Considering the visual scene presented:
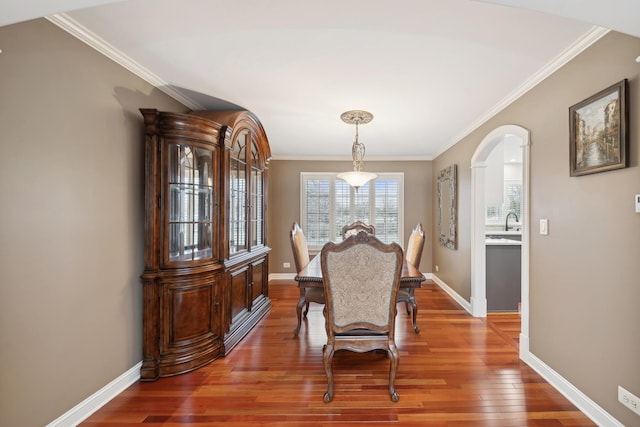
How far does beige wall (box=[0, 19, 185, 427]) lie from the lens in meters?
1.44

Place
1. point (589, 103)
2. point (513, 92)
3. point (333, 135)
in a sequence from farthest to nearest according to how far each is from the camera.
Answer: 1. point (333, 135)
2. point (513, 92)
3. point (589, 103)

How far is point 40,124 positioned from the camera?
155 cm

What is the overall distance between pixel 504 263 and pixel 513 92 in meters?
2.10

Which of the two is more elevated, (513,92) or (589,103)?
(513,92)

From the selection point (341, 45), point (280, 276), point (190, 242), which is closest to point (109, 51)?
point (190, 242)

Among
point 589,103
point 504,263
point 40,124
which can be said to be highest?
point 589,103

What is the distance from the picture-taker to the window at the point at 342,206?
561 cm

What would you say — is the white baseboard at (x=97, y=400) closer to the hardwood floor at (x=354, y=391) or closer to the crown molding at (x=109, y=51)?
the hardwood floor at (x=354, y=391)

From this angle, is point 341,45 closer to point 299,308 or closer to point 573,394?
point 299,308

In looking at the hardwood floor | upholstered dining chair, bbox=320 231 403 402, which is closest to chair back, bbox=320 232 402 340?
upholstered dining chair, bbox=320 231 403 402

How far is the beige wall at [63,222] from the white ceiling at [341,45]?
308 mm

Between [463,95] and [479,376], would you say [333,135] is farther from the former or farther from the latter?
[479,376]

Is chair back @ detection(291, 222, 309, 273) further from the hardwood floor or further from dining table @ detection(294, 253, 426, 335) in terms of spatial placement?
the hardwood floor

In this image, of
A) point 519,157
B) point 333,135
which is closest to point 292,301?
point 333,135
